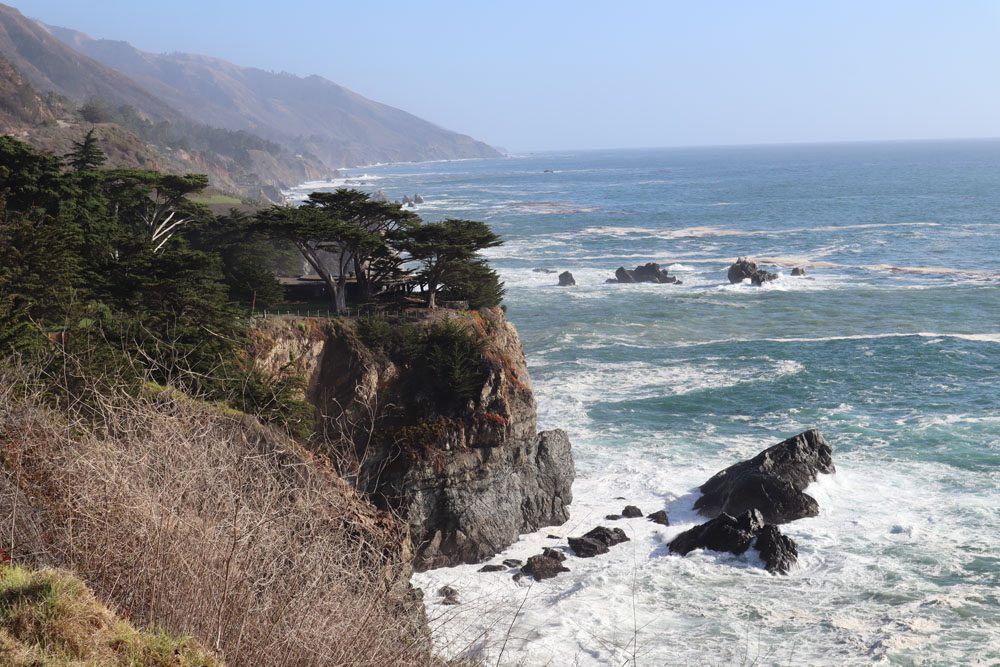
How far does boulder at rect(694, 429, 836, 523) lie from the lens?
79.7 feet

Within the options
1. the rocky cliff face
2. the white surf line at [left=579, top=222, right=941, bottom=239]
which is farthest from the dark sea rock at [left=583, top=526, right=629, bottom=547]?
the white surf line at [left=579, top=222, right=941, bottom=239]

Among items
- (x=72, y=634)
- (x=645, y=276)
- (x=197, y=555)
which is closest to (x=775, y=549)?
(x=197, y=555)

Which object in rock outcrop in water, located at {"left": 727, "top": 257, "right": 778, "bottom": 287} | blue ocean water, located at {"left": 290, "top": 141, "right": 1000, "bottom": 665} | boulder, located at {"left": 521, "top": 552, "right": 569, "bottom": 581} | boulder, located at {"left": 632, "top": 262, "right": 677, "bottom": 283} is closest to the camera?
blue ocean water, located at {"left": 290, "top": 141, "right": 1000, "bottom": 665}

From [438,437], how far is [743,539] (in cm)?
828

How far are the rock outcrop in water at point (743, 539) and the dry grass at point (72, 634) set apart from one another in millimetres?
17372

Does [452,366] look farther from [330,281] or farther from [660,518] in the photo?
[660,518]

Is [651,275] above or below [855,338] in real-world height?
above

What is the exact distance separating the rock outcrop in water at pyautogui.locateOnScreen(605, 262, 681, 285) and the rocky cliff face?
37.6m

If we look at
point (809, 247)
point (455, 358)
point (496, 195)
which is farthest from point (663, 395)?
point (496, 195)

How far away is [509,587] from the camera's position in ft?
66.8


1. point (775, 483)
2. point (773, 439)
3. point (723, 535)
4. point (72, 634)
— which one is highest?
point (72, 634)

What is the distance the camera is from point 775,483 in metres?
24.6

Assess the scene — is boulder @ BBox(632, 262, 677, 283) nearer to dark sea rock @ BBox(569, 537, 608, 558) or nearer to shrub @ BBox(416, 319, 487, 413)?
shrub @ BBox(416, 319, 487, 413)

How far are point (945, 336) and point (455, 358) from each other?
100ft
